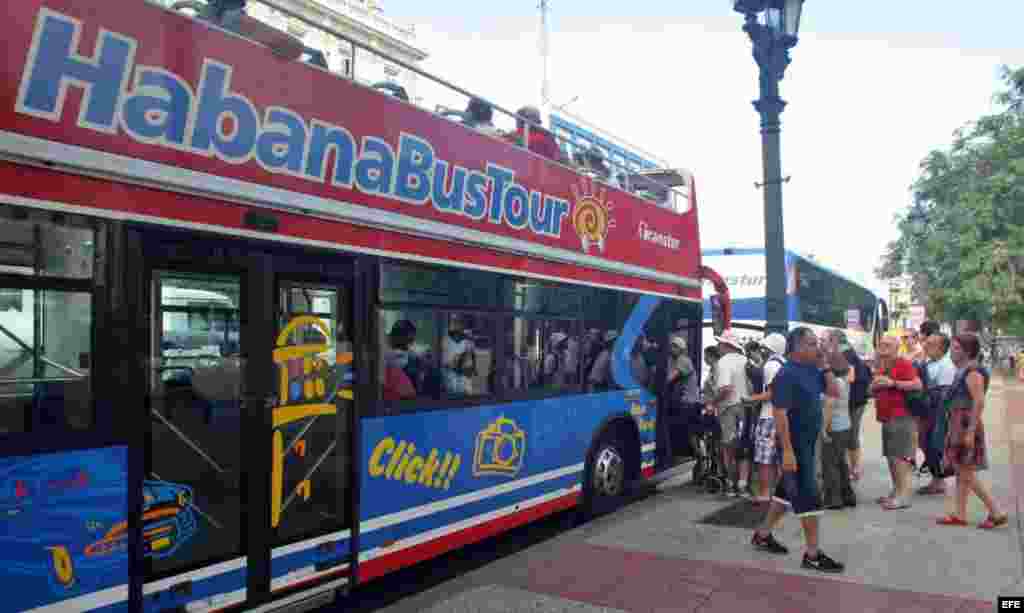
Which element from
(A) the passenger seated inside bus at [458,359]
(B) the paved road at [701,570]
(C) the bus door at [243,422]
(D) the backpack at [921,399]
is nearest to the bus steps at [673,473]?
(B) the paved road at [701,570]

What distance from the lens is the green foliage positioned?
28.8 metres

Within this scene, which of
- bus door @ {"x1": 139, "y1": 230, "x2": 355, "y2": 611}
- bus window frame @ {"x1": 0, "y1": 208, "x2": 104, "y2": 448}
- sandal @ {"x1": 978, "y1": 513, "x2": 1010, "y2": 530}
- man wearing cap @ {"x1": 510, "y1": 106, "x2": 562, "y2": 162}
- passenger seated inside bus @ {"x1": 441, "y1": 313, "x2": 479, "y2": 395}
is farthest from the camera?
sandal @ {"x1": 978, "y1": 513, "x2": 1010, "y2": 530}

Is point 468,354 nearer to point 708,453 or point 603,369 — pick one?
point 603,369

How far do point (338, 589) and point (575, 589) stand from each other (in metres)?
1.68

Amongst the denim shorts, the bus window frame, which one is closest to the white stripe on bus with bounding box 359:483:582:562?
the bus window frame

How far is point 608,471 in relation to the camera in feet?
27.6

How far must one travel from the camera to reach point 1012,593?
579 centimetres

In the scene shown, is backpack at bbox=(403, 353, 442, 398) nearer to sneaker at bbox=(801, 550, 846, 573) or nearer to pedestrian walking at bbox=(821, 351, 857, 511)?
sneaker at bbox=(801, 550, 846, 573)

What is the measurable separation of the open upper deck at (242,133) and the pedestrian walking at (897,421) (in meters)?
4.06

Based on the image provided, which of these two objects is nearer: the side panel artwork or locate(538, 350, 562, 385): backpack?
the side panel artwork

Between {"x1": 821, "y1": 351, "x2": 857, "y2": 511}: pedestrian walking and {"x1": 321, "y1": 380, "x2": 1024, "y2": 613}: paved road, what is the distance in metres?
0.21

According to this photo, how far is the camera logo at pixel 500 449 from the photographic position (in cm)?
643

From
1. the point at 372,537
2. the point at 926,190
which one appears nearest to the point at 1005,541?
the point at 372,537

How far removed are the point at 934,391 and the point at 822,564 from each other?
4.44m
